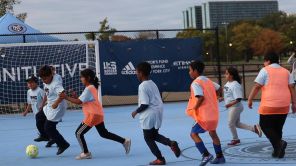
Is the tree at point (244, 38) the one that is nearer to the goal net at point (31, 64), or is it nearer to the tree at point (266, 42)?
the tree at point (266, 42)

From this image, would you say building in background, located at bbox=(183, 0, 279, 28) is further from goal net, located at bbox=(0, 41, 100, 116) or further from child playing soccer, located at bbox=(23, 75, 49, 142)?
child playing soccer, located at bbox=(23, 75, 49, 142)

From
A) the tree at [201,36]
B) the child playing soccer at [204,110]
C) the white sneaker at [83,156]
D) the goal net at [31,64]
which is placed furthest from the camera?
the tree at [201,36]

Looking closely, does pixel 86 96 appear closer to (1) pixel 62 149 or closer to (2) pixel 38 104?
(1) pixel 62 149

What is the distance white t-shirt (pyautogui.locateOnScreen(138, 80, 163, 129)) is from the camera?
778 centimetres

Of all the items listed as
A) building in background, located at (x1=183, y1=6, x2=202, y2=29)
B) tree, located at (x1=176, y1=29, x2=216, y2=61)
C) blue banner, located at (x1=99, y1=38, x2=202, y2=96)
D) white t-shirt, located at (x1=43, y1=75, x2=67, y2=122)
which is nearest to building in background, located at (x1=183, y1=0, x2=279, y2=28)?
building in background, located at (x1=183, y1=6, x2=202, y2=29)

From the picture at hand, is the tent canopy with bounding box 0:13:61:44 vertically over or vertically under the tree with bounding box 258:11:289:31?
under

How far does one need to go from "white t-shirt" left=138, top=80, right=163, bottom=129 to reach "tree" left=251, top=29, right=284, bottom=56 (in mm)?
66556

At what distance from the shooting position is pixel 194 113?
25.2 feet

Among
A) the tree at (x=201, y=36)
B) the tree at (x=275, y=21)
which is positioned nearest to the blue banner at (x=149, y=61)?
the tree at (x=201, y=36)

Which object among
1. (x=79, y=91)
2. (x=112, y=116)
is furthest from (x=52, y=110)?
(x=79, y=91)

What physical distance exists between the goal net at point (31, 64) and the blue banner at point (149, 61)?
84cm

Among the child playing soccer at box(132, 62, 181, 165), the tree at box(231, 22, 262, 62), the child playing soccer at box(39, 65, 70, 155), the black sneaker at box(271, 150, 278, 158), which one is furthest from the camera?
the tree at box(231, 22, 262, 62)

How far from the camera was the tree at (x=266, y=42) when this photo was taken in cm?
7375

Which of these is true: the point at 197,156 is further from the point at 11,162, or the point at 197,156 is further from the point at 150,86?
the point at 11,162
